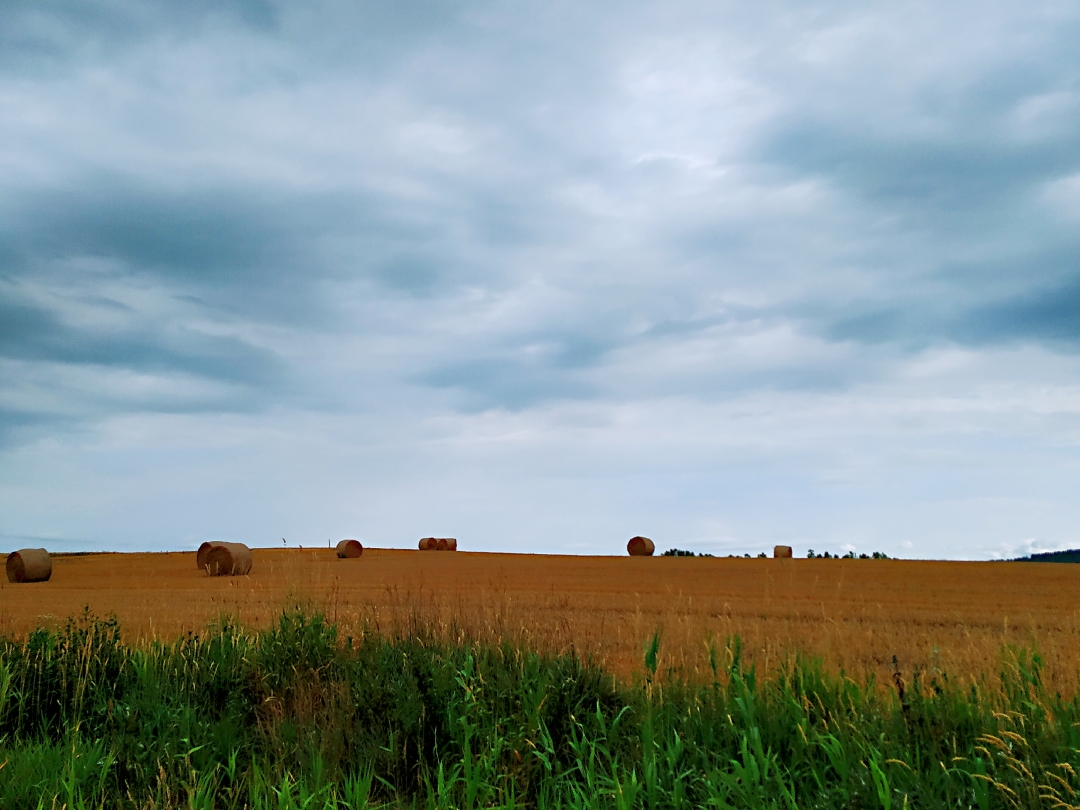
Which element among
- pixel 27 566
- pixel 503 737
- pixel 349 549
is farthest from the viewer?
pixel 349 549

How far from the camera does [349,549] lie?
142ft

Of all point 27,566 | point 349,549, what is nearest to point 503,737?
point 27,566

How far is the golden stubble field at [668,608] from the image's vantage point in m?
8.20

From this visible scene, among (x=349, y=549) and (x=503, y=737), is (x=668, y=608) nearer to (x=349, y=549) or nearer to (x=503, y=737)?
(x=503, y=737)

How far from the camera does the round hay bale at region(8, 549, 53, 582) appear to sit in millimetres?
30844

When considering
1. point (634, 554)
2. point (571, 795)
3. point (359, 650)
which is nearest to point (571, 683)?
point (571, 795)

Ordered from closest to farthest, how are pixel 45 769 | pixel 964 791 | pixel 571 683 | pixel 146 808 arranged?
pixel 964 791, pixel 146 808, pixel 45 769, pixel 571 683

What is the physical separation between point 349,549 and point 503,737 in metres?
39.4

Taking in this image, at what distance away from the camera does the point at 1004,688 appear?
633cm

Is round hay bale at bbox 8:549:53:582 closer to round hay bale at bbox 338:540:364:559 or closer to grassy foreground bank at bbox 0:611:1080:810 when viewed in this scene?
round hay bale at bbox 338:540:364:559

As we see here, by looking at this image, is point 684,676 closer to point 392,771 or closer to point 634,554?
point 392,771

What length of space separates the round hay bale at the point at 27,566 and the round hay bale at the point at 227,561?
22.0 ft

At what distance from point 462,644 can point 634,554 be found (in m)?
37.7

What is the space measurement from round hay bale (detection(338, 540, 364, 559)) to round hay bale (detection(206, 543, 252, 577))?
38.5 ft
